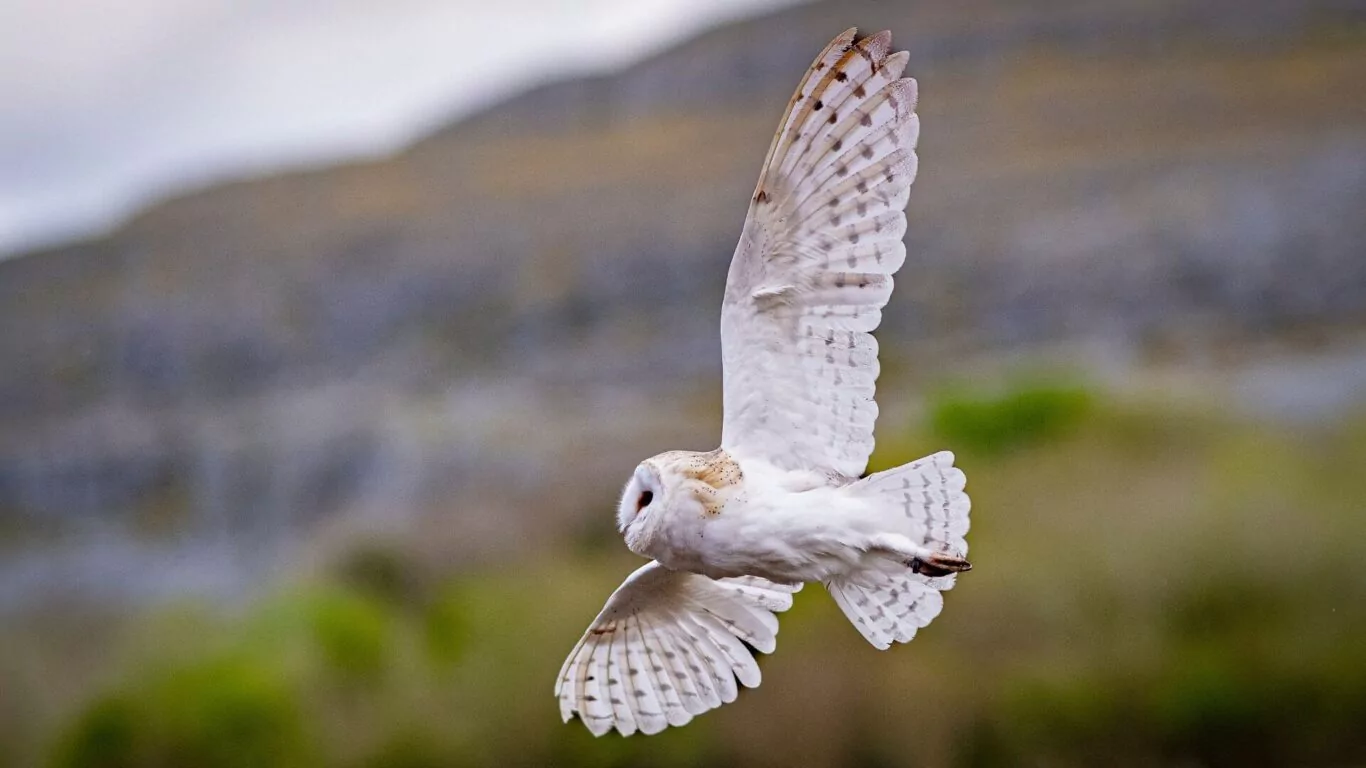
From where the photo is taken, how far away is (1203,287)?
10.1m

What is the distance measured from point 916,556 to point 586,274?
9.97 m

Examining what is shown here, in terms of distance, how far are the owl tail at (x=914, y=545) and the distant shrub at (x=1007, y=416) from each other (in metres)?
6.14

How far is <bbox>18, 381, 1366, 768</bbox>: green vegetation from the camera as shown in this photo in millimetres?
6023

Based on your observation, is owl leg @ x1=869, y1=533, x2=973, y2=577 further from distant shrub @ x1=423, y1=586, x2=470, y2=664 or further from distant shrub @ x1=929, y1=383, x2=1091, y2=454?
distant shrub @ x1=929, y1=383, x2=1091, y2=454

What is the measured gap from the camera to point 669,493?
211cm

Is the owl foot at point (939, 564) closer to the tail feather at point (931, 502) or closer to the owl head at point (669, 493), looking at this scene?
the tail feather at point (931, 502)

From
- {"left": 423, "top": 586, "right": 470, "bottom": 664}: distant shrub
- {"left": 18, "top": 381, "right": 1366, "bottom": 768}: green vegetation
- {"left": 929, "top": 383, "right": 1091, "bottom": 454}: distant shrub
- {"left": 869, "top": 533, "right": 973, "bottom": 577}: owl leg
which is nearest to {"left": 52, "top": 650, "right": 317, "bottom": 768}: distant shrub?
{"left": 18, "top": 381, "right": 1366, "bottom": 768}: green vegetation

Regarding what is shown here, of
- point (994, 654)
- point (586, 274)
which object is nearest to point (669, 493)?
point (994, 654)

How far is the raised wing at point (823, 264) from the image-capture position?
2.11 metres

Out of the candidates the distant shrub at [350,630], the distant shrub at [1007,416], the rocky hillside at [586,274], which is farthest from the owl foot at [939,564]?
the distant shrub at [1007,416]

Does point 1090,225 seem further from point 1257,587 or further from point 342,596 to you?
point 342,596

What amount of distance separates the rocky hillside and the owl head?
6.07 metres

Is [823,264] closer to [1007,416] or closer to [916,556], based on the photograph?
[916,556]

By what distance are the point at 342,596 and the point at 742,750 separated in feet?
10.5
